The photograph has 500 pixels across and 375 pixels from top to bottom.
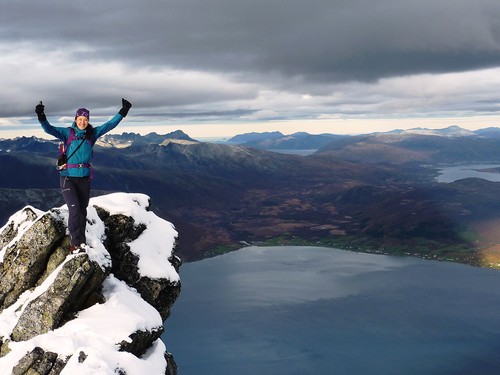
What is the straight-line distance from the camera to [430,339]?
185625 millimetres

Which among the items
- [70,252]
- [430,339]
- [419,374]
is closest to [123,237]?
[70,252]

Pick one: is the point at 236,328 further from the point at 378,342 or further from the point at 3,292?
the point at 3,292

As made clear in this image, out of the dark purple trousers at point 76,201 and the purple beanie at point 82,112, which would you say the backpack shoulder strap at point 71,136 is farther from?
the dark purple trousers at point 76,201

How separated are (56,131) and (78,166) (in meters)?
2.25

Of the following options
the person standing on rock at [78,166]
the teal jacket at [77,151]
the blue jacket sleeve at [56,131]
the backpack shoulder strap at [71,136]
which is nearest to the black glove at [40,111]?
the blue jacket sleeve at [56,131]

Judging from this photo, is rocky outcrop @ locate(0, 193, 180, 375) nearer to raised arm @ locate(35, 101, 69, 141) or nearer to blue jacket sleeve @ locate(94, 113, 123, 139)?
raised arm @ locate(35, 101, 69, 141)

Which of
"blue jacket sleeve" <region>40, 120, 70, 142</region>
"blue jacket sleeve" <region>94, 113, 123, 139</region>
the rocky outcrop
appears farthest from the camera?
"blue jacket sleeve" <region>94, 113, 123, 139</region>

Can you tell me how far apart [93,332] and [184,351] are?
170m

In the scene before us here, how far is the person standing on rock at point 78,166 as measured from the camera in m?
24.8

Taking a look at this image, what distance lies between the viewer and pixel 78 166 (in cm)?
2512

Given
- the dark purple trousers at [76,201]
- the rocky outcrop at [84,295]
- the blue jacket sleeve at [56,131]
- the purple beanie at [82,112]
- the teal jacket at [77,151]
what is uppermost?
the purple beanie at [82,112]

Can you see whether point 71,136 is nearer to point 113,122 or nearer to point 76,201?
point 113,122

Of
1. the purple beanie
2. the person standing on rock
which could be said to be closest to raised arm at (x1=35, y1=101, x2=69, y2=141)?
the person standing on rock

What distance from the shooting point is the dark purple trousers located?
25.2 metres
